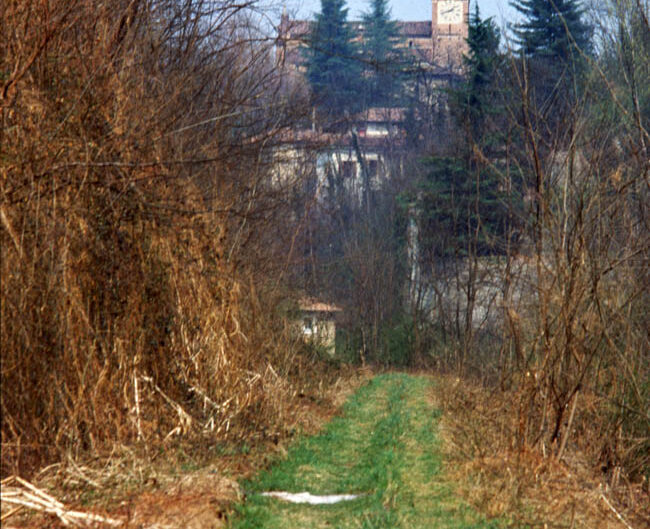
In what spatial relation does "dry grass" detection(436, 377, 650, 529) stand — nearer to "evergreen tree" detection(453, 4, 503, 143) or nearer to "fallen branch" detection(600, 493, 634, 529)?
"fallen branch" detection(600, 493, 634, 529)

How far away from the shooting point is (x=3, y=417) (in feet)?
23.0

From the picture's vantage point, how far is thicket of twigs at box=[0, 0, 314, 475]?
741 centimetres

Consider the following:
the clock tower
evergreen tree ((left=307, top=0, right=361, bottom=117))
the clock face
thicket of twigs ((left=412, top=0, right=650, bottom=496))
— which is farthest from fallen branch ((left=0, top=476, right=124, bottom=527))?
the clock face

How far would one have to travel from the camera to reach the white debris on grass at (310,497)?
841 cm

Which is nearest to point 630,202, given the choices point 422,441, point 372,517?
point 422,441

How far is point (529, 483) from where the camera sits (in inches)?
347

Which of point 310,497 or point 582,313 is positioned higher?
point 582,313

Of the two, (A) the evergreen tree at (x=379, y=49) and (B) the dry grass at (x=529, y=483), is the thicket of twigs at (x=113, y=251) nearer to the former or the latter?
(B) the dry grass at (x=529, y=483)

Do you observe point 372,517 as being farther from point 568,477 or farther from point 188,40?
point 188,40

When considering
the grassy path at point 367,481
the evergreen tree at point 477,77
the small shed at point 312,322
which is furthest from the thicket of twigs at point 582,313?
the evergreen tree at point 477,77

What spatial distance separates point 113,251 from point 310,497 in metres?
3.01

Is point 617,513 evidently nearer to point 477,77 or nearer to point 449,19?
point 477,77

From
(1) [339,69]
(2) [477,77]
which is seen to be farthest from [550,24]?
(1) [339,69]

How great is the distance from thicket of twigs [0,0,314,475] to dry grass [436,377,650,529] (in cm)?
246
